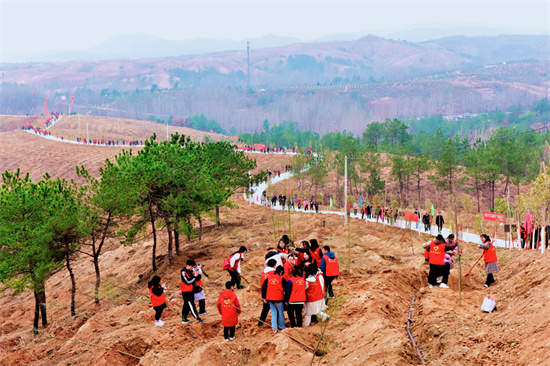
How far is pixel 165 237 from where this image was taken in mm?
36250

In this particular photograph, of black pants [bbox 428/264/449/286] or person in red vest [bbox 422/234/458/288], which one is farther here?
black pants [bbox 428/264/449/286]

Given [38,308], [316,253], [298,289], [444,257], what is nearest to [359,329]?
[298,289]

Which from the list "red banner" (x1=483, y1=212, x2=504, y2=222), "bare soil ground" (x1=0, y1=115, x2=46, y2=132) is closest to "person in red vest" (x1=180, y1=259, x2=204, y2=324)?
"red banner" (x1=483, y1=212, x2=504, y2=222)

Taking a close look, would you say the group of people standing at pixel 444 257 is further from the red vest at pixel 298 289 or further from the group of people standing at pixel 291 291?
the red vest at pixel 298 289

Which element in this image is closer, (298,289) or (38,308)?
(298,289)

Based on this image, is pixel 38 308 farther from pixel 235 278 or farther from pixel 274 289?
pixel 274 289

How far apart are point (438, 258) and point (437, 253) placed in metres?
0.18

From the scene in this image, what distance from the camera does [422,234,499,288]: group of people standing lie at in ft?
43.8

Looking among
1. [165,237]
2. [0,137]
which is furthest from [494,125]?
[165,237]

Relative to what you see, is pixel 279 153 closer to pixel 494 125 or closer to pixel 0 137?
pixel 0 137

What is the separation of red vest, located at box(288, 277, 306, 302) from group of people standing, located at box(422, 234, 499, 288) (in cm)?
435

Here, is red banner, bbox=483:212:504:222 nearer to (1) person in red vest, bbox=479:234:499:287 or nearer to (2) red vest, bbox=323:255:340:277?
(1) person in red vest, bbox=479:234:499:287

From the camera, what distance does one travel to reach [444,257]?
13414 mm

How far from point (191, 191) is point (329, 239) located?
6.89 metres
